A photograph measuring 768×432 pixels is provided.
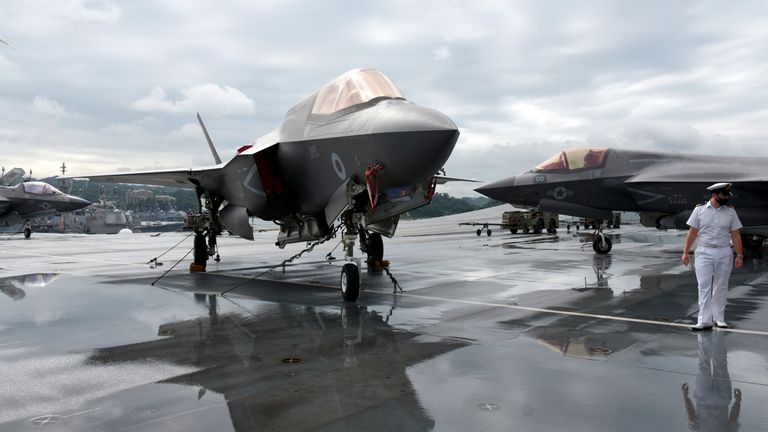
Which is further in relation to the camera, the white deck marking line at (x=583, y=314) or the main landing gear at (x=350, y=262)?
the main landing gear at (x=350, y=262)

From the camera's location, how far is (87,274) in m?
12.3

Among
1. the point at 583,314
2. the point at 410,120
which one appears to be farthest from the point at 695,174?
the point at 410,120

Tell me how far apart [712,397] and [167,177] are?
12.8m

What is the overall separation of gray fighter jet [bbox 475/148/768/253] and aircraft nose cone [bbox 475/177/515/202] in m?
0.06

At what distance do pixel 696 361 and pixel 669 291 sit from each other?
4.86m

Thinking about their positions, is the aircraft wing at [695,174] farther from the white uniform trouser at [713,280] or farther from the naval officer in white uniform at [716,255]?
the white uniform trouser at [713,280]

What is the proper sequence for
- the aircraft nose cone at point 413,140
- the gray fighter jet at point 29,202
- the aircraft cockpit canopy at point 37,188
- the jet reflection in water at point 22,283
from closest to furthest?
1. the aircraft nose cone at point 413,140
2. the jet reflection in water at point 22,283
3. the gray fighter jet at point 29,202
4. the aircraft cockpit canopy at point 37,188

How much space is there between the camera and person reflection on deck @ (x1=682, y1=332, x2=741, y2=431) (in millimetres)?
3309

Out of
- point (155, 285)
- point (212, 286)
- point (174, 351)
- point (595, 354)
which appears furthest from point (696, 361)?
point (155, 285)

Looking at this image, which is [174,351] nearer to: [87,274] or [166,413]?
[166,413]

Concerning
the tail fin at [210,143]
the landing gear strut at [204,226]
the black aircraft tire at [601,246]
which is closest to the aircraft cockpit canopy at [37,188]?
the tail fin at [210,143]

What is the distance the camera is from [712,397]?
3793 mm

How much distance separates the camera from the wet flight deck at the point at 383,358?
3510mm

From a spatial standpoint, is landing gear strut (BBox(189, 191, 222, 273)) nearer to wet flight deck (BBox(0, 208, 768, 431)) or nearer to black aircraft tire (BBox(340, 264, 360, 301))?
wet flight deck (BBox(0, 208, 768, 431))
